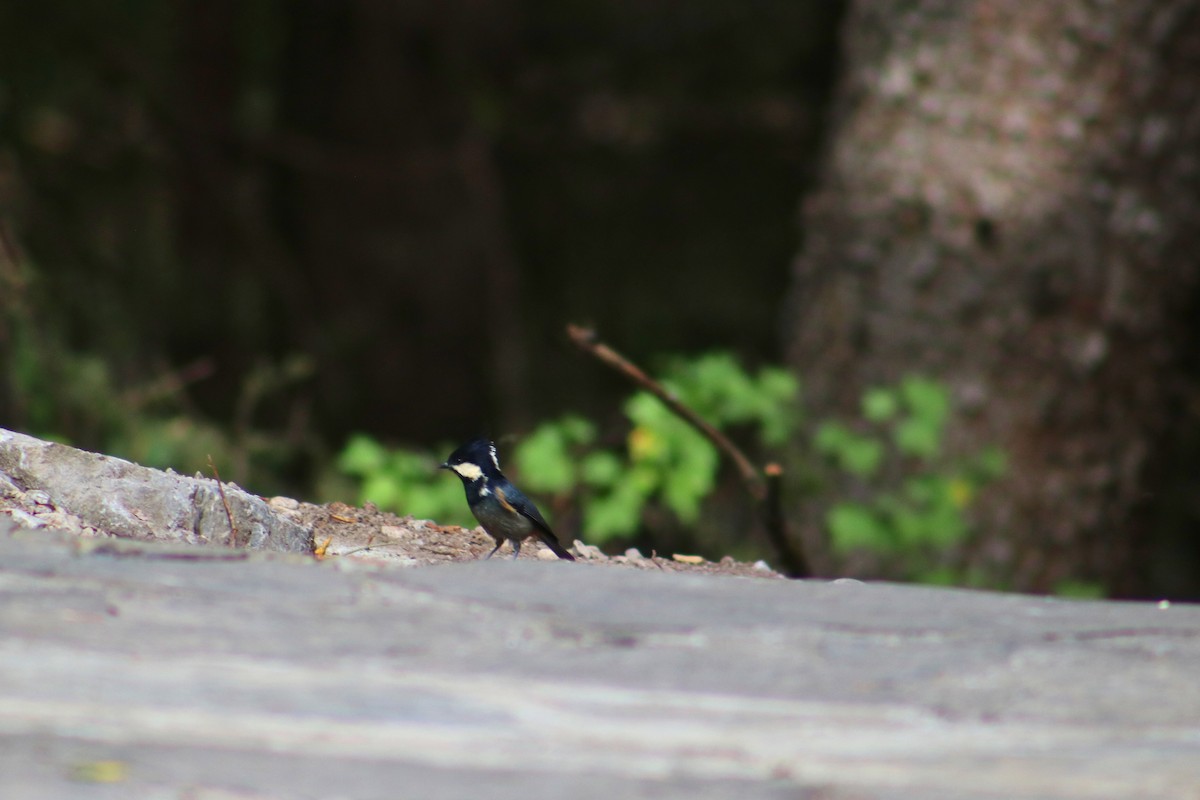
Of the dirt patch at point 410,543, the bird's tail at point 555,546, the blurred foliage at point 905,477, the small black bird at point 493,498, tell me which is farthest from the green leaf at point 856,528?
the small black bird at point 493,498

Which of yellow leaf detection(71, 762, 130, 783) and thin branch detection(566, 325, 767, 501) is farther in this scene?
thin branch detection(566, 325, 767, 501)

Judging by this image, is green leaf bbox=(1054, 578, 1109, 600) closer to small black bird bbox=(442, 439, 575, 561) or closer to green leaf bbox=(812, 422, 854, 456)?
green leaf bbox=(812, 422, 854, 456)

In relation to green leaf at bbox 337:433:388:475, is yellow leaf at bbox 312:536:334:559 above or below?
below

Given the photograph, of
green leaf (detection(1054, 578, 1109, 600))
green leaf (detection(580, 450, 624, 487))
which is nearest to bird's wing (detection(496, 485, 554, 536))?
green leaf (detection(580, 450, 624, 487))

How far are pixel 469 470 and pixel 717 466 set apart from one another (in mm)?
2045

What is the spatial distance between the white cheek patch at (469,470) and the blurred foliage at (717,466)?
4.01 ft

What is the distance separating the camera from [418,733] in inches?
68.8

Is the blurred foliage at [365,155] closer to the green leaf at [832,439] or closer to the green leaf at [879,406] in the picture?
the green leaf at [832,439]

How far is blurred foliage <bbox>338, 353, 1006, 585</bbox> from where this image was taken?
14.8ft

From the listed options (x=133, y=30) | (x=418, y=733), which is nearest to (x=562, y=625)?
(x=418, y=733)

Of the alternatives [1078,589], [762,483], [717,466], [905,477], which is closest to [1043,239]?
[905,477]

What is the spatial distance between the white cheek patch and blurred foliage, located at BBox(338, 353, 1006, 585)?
1.22 meters

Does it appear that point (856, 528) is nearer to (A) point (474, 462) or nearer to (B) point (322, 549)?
(A) point (474, 462)

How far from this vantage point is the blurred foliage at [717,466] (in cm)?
451
